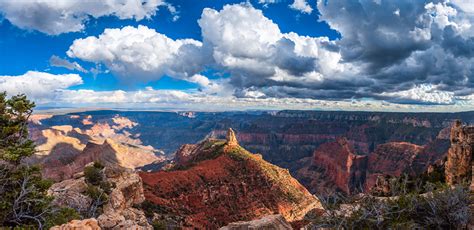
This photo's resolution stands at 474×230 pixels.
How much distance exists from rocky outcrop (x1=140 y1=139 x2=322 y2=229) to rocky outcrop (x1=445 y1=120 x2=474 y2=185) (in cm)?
3675

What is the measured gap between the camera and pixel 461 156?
4856 centimetres

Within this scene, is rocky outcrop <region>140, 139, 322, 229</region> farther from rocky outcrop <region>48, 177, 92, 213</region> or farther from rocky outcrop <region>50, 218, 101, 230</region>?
rocky outcrop <region>50, 218, 101, 230</region>

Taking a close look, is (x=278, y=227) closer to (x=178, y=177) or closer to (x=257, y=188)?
(x=178, y=177)

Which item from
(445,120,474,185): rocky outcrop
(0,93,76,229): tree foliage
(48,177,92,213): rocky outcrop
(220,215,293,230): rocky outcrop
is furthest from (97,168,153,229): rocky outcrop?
(445,120,474,185): rocky outcrop

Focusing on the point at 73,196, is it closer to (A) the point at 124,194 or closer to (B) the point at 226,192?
(A) the point at 124,194

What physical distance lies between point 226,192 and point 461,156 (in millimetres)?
51808

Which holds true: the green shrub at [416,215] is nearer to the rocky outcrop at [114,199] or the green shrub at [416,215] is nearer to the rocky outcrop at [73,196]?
the rocky outcrop at [114,199]

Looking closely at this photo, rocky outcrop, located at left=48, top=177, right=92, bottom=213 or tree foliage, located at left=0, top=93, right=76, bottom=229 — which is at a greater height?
tree foliage, located at left=0, top=93, right=76, bottom=229

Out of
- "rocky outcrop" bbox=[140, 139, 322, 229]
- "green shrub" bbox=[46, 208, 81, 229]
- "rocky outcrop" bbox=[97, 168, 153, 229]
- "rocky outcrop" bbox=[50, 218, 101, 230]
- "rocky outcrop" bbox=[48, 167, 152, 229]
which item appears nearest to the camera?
"rocky outcrop" bbox=[50, 218, 101, 230]

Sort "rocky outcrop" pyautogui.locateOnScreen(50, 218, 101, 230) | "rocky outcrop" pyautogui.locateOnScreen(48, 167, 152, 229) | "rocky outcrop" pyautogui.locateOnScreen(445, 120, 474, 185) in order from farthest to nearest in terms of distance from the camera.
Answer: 1. "rocky outcrop" pyautogui.locateOnScreen(445, 120, 474, 185)
2. "rocky outcrop" pyautogui.locateOnScreen(48, 167, 152, 229)
3. "rocky outcrop" pyautogui.locateOnScreen(50, 218, 101, 230)

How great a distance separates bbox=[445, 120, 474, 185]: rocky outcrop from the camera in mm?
47531

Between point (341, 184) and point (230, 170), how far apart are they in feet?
367

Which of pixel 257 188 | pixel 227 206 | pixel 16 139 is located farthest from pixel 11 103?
pixel 257 188

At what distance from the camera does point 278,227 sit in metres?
17.3
